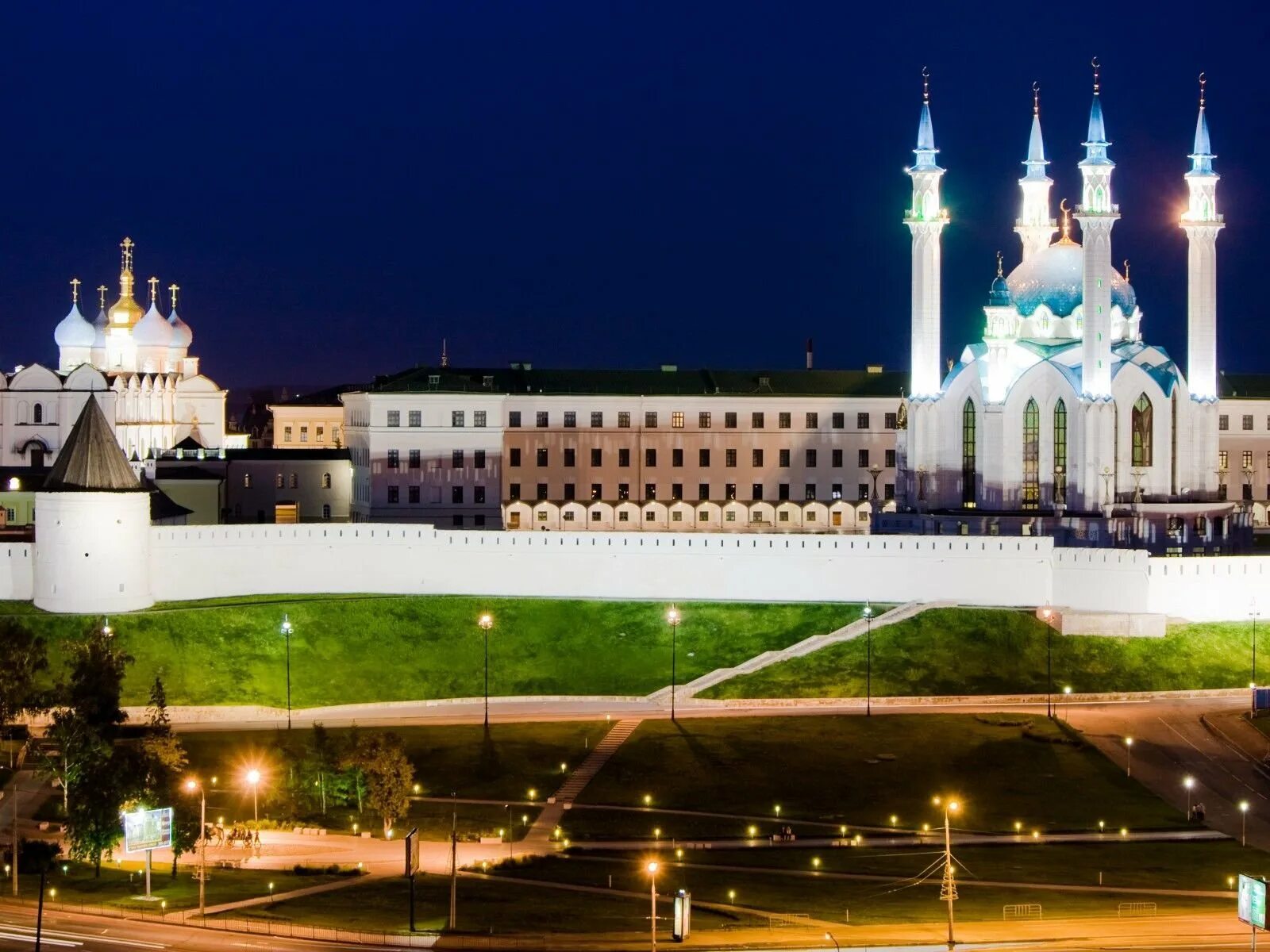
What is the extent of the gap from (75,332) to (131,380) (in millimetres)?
4726

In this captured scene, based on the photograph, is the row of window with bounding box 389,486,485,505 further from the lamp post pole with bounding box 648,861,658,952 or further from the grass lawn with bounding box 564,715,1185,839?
the lamp post pole with bounding box 648,861,658,952

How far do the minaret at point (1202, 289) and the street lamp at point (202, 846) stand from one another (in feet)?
140

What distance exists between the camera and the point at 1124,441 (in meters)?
77.1

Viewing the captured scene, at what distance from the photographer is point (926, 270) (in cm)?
8088

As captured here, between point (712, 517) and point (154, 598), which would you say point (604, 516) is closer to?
point (712, 517)

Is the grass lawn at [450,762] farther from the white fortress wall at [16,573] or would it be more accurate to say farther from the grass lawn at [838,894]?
the white fortress wall at [16,573]

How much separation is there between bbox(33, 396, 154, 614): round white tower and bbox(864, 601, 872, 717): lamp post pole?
69.6 ft

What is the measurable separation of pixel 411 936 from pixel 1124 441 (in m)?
43.9

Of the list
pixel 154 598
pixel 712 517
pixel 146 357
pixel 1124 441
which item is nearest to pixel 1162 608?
pixel 1124 441

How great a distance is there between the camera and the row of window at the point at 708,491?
92688 mm

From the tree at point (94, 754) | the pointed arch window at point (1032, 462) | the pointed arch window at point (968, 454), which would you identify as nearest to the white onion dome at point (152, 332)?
the pointed arch window at point (968, 454)

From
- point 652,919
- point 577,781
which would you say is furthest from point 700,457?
point 652,919

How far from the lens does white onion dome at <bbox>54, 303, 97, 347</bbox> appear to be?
10000cm

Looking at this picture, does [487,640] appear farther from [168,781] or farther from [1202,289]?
[1202,289]
